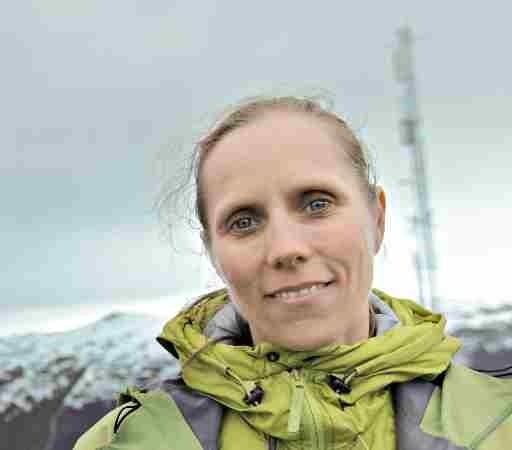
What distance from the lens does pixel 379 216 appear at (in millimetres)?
1689

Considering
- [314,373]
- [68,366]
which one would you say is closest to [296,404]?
[314,373]

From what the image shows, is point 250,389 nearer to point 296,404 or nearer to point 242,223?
point 296,404

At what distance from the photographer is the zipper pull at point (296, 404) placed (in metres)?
1.42

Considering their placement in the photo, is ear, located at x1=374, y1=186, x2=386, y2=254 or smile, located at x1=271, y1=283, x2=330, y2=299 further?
ear, located at x1=374, y1=186, x2=386, y2=254

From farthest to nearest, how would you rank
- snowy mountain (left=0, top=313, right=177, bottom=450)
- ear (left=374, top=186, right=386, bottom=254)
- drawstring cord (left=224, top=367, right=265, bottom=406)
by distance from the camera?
snowy mountain (left=0, top=313, right=177, bottom=450)
ear (left=374, top=186, right=386, bottom=254)
drawstring cord (left=224, top=367, right=265, bottom=406)

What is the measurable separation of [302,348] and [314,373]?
8 centimetres

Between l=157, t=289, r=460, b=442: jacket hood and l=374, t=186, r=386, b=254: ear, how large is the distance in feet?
0.65

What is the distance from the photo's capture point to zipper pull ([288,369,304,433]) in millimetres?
1424

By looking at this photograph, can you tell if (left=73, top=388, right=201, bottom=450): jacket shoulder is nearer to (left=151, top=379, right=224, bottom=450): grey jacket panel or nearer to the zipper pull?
(left=151, top=379, right=224, bottom=450): grey jacket panel

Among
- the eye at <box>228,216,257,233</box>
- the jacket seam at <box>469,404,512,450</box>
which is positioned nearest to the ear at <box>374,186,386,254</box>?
the eye at <box>228,216,257,233</box>

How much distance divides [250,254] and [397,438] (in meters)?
0.49

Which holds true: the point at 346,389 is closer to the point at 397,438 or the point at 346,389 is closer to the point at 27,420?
the point at 397,438

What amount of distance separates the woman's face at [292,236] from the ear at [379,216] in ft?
0.32

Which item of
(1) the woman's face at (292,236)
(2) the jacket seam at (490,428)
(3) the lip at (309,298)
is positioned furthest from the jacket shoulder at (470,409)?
(3) the lip at (309,298)
